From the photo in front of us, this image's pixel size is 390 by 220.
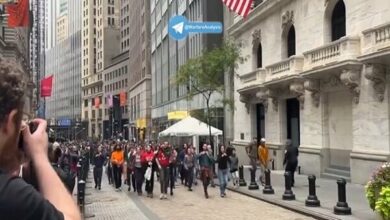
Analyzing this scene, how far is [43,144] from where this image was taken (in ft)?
6.95

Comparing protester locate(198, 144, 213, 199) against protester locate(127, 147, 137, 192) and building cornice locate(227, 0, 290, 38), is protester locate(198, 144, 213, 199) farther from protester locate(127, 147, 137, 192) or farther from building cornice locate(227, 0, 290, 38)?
building cornice locate(227, 0, 290, 38)

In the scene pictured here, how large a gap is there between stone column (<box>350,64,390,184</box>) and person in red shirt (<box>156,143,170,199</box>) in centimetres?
701

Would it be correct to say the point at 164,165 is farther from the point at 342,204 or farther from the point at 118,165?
the point at 342,204

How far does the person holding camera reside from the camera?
179cm

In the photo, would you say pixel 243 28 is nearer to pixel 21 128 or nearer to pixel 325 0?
pixel 325 0

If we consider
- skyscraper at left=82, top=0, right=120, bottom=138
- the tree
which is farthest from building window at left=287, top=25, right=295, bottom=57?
skyscraper at left=82, top=0, right=120, bottom=138

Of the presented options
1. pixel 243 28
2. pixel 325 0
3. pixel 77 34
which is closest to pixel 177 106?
pixel 243 28

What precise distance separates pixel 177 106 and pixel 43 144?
195 feet

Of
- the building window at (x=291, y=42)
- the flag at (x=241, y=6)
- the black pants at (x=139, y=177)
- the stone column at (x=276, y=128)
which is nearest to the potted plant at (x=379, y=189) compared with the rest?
the black pants at (x=139, y=177)

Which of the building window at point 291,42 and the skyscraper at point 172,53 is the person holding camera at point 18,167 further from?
the skyscraper at point 172,53

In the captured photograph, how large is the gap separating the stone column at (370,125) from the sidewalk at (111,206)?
8441 mm

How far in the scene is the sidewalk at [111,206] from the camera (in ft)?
49.3

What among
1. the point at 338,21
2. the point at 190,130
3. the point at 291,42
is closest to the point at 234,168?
the point at 190,130

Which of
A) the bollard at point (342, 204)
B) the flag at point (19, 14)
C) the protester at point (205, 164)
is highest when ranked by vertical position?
the flag at point (19, 14)
